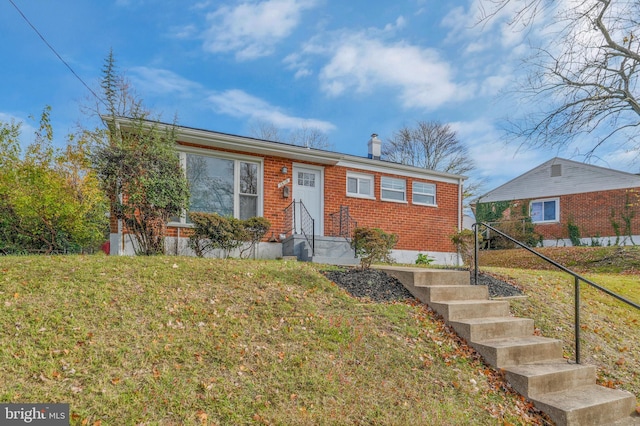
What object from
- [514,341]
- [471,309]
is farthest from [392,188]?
[514,341]

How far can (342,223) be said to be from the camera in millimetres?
11266

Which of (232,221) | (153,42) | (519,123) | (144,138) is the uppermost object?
(153,42)

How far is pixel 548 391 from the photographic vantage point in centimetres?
381

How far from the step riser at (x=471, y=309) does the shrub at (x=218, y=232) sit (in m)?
4.75

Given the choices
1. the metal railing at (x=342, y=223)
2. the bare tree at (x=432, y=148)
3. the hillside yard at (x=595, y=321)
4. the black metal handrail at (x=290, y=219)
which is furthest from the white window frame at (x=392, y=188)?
the bare tree at (x=432, y=148)

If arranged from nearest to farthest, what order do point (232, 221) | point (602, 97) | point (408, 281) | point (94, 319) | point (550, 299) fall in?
point (94, 319) → point (408, 281) → point (550, 299) → point (232, 221) → point (602, 97)

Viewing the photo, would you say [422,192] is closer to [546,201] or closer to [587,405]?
[587,405]

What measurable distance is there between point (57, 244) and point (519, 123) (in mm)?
15194

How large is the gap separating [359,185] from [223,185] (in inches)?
172

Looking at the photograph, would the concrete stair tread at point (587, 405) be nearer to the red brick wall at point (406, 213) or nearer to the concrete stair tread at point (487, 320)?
the concrete stair tread at point (487, 320)

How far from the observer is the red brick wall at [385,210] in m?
10.4

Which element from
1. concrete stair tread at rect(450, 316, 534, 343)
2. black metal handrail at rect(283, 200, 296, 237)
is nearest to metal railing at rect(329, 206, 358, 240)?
black metal handrail at rect(283, 200, 296, 237)

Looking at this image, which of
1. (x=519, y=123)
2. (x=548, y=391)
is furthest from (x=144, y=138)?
(x=519, y=123)

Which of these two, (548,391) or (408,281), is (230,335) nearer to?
(408,281)
